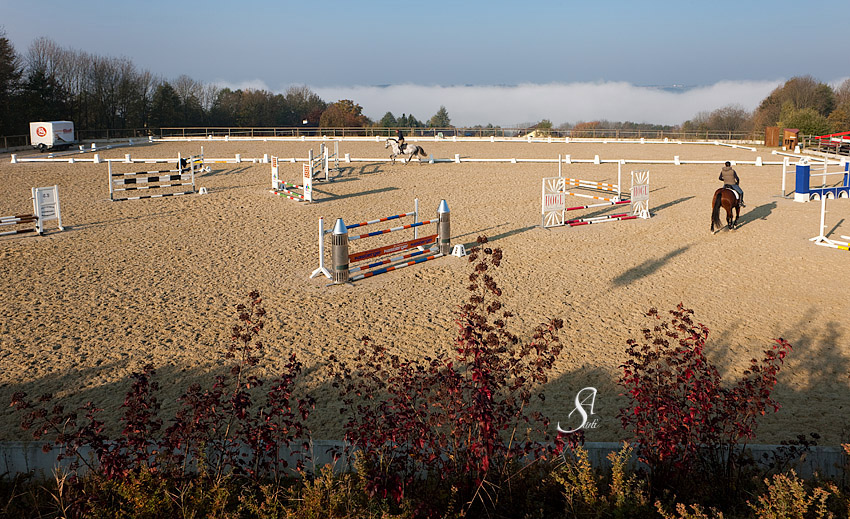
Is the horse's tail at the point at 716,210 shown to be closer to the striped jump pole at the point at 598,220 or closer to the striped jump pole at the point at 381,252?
the striped jump pole at the point at 598,220

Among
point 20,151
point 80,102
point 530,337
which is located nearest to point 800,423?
point 530,337

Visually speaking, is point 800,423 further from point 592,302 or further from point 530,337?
point 592,302

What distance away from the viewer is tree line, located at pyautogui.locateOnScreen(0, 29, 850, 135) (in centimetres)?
4462

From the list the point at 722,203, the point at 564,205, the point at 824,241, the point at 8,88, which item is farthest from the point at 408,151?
the point at 8,88

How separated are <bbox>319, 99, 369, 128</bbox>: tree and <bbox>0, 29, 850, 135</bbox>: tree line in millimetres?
99

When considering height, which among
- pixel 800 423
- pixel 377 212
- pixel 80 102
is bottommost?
pixel 800 423

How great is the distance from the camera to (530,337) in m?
7.68

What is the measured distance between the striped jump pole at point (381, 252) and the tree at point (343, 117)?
53.4 meters

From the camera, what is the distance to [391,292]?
9719 millimetres

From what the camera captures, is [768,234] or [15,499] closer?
[15,499]

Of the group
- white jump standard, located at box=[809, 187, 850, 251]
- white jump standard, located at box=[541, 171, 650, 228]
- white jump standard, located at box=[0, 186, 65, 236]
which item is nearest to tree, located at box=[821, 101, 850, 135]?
white jump standard, located at box=[541, 171, 650, 228]

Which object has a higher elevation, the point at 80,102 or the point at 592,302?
the point at 80,102

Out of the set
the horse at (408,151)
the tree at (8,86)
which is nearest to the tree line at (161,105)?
the tree at (8,86)

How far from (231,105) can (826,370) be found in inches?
2783
